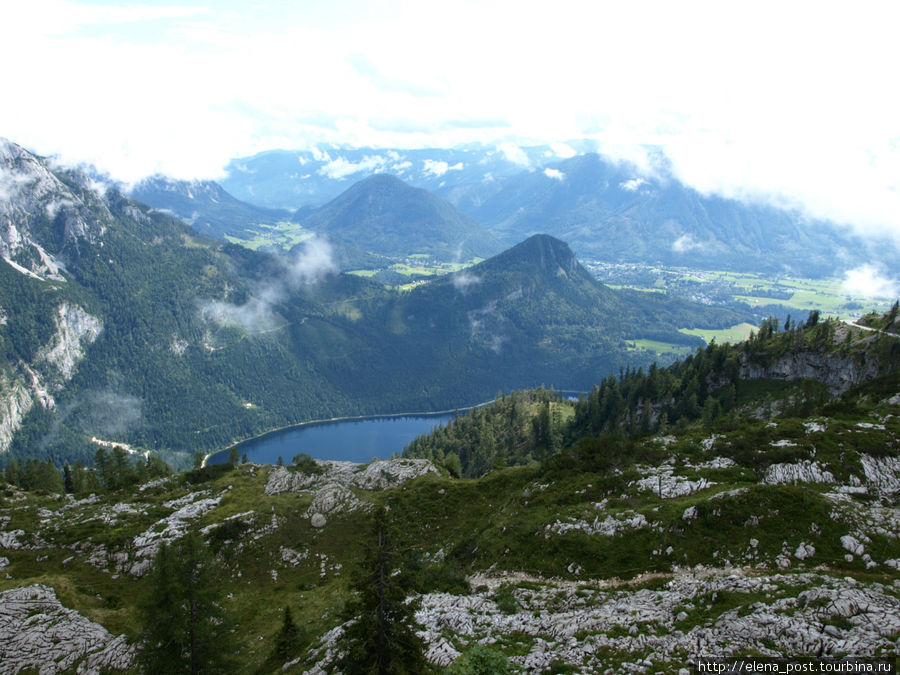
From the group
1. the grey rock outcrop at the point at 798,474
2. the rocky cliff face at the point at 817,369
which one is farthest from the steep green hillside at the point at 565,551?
the rocky cliff face at the point at 817,369

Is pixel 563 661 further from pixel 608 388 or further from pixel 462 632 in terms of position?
pixel 608 388

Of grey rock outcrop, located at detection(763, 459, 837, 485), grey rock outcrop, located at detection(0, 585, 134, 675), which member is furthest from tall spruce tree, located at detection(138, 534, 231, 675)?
grey rock outcrop, located at detection(763, 459, 837, 485)

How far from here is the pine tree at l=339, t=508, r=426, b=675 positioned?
28.1m

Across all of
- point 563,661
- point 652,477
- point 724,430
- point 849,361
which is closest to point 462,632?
point 563,661

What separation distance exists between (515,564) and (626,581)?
10961 mm

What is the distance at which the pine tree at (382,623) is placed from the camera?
28078 millimetres

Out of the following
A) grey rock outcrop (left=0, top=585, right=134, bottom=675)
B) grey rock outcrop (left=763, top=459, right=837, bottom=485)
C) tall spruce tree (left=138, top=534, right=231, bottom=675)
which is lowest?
grey rock outcrop (left=0, top=585, right=134, bottom=675)

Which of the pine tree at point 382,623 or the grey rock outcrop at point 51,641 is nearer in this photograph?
the pine tree at point 382,623

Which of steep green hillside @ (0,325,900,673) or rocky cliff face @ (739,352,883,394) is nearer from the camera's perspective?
steep green hillside @ (0,325,900,673)

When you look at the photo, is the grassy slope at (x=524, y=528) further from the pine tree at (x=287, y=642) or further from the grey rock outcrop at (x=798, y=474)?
the pine tree at (x=287, y=642)

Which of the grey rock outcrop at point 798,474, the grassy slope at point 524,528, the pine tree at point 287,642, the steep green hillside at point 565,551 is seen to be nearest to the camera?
the steep green hillside at point 565,551

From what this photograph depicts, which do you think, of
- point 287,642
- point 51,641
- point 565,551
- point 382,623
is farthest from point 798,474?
point 51,641

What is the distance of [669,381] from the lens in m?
143

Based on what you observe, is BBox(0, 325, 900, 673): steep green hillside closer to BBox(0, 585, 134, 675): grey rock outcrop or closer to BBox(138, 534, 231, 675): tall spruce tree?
BBox(0, 585, 134, 675): grey rock outcrop
